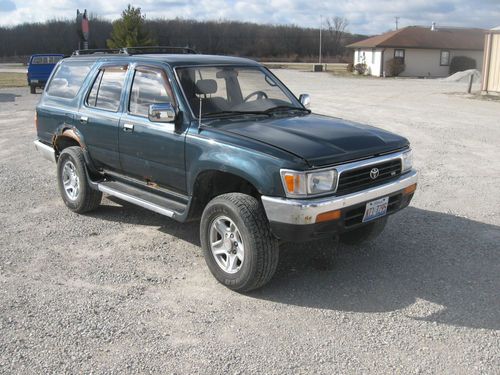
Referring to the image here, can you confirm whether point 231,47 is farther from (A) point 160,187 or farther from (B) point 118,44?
(A) point 160,187

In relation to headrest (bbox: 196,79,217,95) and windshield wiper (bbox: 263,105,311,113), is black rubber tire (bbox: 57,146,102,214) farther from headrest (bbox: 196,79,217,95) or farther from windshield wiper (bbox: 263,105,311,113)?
windshield wiper (bbox: 263,105,311,113)

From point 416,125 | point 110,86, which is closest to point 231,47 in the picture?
point 416,125

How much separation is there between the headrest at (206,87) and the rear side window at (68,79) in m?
1.84

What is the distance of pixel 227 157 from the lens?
4301mm

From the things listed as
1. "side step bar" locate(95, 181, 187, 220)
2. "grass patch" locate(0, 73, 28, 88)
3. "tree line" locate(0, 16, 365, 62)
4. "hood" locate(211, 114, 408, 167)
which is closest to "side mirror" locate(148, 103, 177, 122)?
"hood" locate(211, 114, 408, 167)

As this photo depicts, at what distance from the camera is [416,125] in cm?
1398

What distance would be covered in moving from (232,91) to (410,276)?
→ 2475 millimetres

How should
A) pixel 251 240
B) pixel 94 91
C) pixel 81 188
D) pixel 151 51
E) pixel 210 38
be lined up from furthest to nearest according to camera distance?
pixel 210 38
pixel 151 51
pixel 81 188
pixel 94 91
pixel 251 240

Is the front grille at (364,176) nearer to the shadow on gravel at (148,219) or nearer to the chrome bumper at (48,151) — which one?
the shadow on gravel at (148,219)

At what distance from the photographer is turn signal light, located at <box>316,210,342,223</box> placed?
156 inches

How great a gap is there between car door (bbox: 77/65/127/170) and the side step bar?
0.71ft

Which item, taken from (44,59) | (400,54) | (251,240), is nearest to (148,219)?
(251,240)

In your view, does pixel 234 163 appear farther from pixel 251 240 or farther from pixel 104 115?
pixel 104 115

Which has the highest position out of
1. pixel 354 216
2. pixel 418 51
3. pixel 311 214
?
pixel 418 51
